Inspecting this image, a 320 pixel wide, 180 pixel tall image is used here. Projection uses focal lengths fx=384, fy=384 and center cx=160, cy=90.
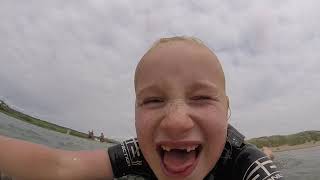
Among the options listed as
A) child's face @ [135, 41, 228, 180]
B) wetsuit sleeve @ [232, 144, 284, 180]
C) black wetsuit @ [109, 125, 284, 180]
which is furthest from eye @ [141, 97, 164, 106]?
wetsuit sleeve @ [232, 144, 284, 180]

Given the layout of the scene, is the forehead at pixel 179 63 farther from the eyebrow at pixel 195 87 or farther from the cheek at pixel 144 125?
the cheek at pixel 144 125

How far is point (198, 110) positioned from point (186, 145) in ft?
0.68

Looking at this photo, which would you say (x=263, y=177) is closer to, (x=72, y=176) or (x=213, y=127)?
(x=213, y=127)

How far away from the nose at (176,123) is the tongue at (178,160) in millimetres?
117

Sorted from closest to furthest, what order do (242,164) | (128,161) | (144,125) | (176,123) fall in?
(176,123) → (144,125) → (242,164) → (128,161)

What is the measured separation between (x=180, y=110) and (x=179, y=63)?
0.30m

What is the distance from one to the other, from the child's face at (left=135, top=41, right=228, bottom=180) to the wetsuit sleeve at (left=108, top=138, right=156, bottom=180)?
1389mm

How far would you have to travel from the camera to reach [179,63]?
214 cm

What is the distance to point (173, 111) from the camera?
1.98 m

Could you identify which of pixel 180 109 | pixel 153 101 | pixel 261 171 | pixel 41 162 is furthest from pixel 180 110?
pixel 41 162

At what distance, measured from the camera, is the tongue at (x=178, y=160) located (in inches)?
76.7

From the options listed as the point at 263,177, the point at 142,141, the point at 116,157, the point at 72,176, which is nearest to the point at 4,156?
the point at 72,176

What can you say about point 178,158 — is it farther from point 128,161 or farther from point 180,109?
point 128,161

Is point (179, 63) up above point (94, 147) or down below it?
above
